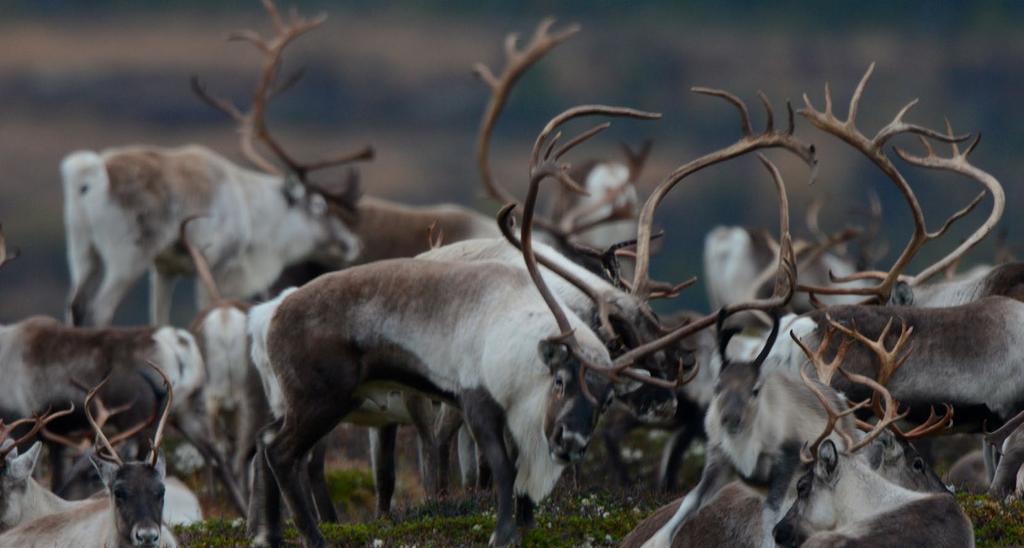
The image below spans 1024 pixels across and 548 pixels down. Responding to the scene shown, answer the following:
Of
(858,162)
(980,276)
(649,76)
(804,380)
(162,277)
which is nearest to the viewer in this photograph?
(804,380)

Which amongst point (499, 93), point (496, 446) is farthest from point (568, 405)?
point (499, 93)

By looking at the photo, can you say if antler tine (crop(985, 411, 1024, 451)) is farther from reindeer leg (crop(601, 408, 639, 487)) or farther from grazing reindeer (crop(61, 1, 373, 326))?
grazing reindeer (crop(61, 1, 373, 326))

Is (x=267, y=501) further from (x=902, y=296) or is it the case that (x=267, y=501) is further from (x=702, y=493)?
(x=902, y=296)

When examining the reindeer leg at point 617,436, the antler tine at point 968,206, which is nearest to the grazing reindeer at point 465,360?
the antler tine at point 968,206

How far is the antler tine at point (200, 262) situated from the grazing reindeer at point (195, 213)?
22cm

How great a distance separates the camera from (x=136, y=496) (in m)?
8.70

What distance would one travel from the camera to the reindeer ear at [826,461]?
7707mm

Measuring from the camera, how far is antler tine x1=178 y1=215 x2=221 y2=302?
51.0ft

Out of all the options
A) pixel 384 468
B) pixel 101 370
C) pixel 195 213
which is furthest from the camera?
pixel 195 213

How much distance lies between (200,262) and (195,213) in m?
1.12

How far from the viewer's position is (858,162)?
5412 cm

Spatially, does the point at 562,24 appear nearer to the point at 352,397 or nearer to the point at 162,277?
the point at 162,277

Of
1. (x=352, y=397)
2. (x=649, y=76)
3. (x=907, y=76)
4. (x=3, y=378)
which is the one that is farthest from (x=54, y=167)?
(x=352, y=397)

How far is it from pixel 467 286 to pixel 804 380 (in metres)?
1.82
